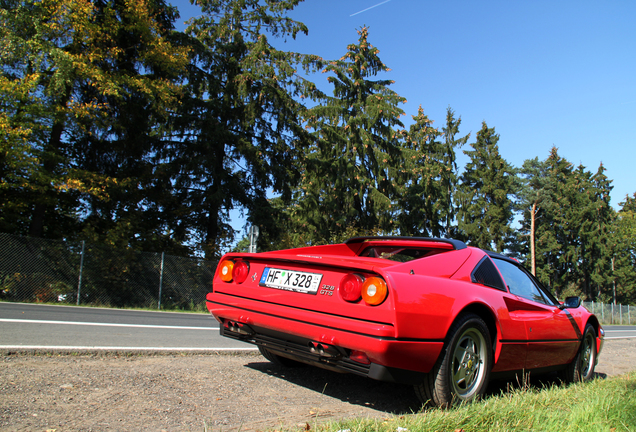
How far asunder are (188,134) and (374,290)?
2000 cm

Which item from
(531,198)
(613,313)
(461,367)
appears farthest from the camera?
(531,198)

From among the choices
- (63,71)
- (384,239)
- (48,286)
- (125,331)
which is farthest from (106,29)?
(384,239)

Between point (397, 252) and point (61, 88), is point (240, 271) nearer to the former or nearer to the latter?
point (397, 252)

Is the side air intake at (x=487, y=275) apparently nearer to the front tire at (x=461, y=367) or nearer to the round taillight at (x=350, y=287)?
the front tire at (x=461, y=367)

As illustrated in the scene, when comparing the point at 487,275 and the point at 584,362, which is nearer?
the point at 487,275

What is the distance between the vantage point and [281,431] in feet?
7.95

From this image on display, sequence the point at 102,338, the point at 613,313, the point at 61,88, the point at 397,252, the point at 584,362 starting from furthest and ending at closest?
the point at 613,313, the point at 61,88, the point at 102,338, the point at 584,362, the point at 397,252

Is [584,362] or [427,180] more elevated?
[427,180]

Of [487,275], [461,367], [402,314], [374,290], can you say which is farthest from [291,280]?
A: [487,275]

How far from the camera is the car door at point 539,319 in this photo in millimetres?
3988

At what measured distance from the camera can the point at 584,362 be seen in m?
5.19

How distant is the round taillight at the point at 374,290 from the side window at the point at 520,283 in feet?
5.68

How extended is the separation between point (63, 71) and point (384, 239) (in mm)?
14438

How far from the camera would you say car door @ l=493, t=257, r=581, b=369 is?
3.99m
